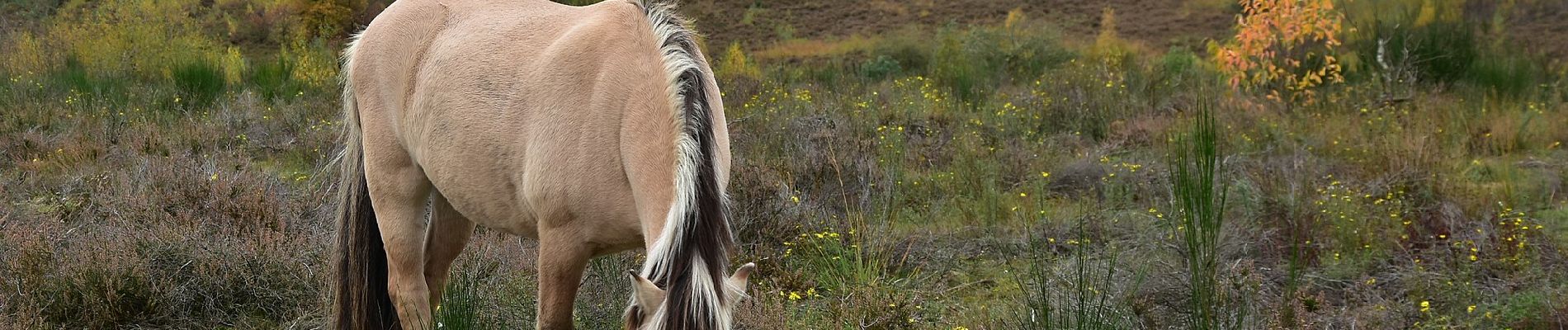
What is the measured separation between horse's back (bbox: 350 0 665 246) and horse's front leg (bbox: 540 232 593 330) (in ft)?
0.16

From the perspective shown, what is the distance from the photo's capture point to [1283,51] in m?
9.59

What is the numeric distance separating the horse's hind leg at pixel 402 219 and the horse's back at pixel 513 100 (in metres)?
0.06

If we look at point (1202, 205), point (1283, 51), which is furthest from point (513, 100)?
point (1283, 51)

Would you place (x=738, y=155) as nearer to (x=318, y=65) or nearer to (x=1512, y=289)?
(x=1512, y=289)

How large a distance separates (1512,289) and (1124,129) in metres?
4.05

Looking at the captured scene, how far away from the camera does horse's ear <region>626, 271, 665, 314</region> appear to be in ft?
6.82

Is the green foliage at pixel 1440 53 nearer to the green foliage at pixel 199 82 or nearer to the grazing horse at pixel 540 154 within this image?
the grazing horse at pixel 540 154

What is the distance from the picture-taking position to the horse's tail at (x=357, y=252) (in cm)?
381

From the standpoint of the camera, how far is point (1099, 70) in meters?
11.4

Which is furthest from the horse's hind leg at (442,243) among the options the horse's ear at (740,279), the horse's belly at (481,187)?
the horse's ear at (740,279)

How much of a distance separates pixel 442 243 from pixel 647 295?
6.57 ft

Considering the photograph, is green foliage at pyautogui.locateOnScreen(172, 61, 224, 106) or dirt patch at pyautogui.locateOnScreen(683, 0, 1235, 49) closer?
green foliage at pyautogui.locateOnScreen(172, 61, 224, 106)

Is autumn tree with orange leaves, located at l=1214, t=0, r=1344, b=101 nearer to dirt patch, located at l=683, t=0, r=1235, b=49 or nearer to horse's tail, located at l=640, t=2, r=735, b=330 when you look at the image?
horse's tail, located at l=640, t=2, r=735, b=330

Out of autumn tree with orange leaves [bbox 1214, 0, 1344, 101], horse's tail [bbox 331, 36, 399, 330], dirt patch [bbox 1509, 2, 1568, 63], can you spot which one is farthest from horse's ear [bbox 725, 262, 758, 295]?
dirt patch [bbox 1509, 2, 1568, 63]
